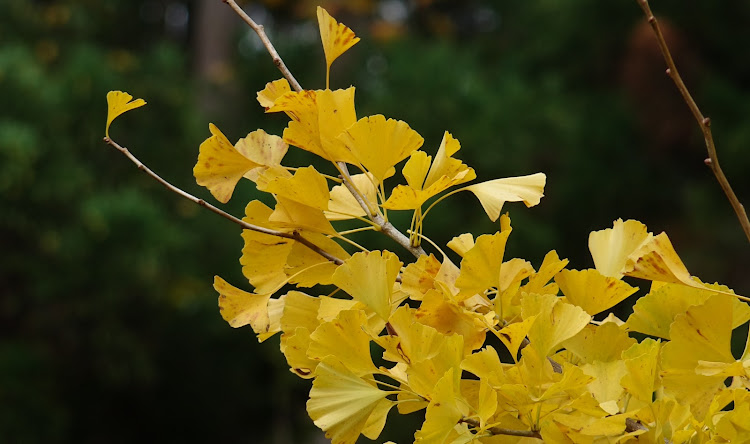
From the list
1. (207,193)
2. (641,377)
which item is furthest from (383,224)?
(207,193)

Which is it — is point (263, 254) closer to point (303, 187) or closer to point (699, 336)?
point (303, 187)

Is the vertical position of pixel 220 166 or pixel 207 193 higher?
pixel 220 166

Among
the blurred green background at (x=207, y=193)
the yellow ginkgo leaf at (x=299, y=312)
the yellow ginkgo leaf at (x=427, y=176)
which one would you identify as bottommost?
the blurred green background at (x=207, y=193)

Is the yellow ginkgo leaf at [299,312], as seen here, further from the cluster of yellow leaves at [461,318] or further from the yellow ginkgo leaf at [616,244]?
the yellow ginkgo leaf at [616,244]

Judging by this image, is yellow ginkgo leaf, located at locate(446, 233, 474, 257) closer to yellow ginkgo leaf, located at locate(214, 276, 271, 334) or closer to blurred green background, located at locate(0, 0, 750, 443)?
yellow ginkgo leaf, located at locate(214, 276, 271, 334)

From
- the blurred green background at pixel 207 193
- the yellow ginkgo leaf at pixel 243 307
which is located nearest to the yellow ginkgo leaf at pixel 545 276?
the yellow ginkgo leaf at pixel 243 307

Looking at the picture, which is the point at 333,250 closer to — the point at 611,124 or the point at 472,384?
the point at 472,384
